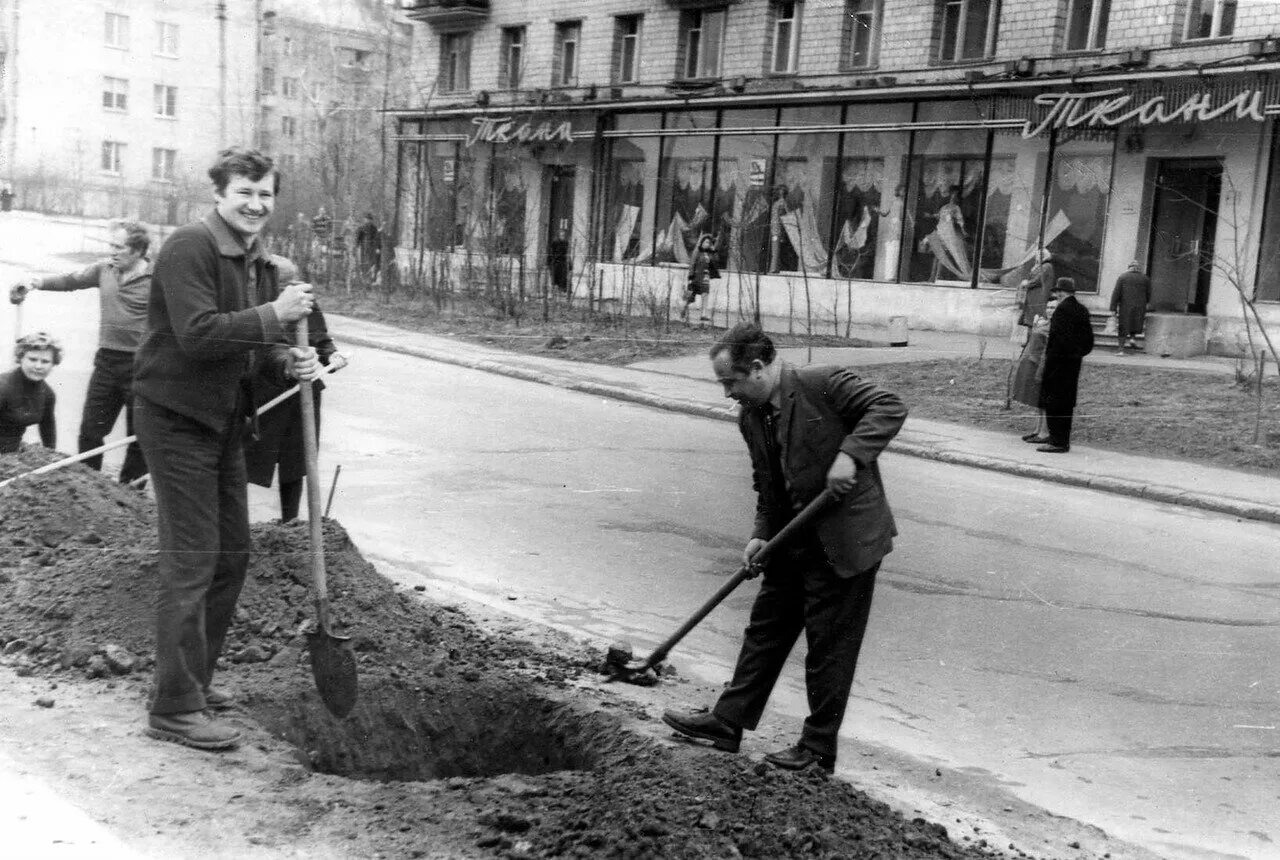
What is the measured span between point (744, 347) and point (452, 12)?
114 ft

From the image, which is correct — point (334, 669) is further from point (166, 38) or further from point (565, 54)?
point (565, 54)

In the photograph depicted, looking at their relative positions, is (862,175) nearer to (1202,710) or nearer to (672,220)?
(672,220)

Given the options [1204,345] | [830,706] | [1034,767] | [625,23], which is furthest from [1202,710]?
[625,23]

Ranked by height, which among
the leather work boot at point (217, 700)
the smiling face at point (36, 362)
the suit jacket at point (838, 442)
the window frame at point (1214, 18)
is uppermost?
the window frame at point (1214, 18)

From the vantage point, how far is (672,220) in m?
32.2

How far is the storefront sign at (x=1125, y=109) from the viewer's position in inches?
827

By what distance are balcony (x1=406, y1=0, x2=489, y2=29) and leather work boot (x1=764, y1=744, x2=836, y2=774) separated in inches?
1353

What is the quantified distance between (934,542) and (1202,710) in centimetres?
340

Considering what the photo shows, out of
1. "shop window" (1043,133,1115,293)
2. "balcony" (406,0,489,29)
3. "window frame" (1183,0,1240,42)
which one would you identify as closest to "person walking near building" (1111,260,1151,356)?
"shop window" (1043,133,1115,293)

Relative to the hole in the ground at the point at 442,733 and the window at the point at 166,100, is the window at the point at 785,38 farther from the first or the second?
the hole in the ground at the point at 442,733

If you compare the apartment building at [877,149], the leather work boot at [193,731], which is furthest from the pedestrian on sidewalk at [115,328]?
the apartment building at [877,149]

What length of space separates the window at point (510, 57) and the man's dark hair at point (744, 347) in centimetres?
3324

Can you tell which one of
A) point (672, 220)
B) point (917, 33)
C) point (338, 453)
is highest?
point (917, 33)

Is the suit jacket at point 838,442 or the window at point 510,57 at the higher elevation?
A: the window at point 510,57
